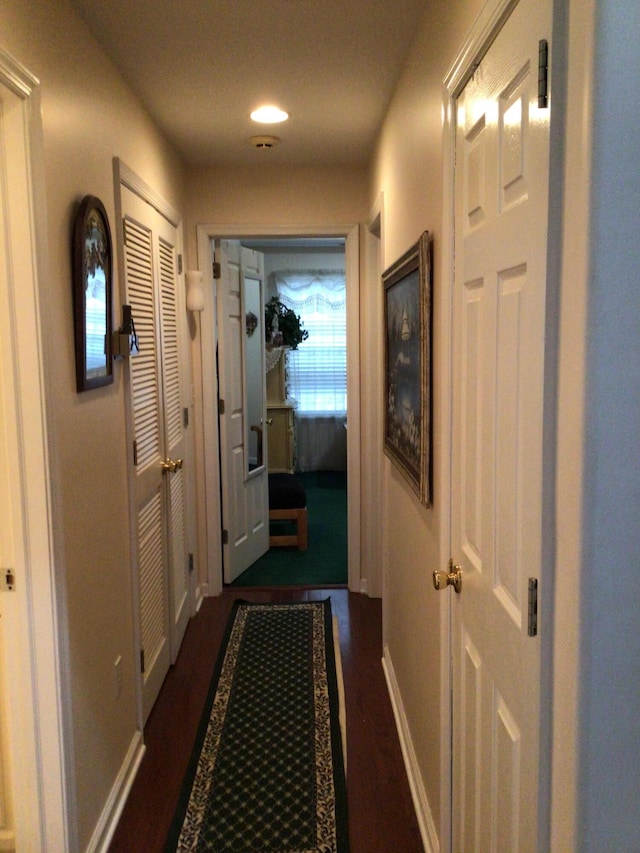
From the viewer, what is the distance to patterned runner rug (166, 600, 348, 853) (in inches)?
80.5

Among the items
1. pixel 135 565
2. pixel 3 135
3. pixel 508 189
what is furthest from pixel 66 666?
pixel 508 189

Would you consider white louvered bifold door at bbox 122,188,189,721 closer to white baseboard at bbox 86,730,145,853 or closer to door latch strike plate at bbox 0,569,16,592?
white baseboard at bbox 86,730,145,853

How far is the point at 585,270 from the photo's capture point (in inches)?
31.3

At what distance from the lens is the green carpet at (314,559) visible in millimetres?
4211

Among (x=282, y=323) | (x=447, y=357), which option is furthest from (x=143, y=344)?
(x=282, y=323)

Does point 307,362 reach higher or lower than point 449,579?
higher

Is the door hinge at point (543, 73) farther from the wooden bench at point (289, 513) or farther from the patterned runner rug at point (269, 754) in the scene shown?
the wooden bench at point (289, 513)

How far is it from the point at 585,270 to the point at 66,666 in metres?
1.60

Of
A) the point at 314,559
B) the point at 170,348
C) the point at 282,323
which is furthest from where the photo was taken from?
the point at 282,323

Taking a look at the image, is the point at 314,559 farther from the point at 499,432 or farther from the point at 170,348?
the point at 499,432

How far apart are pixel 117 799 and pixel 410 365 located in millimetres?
1687

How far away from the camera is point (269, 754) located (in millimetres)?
2430

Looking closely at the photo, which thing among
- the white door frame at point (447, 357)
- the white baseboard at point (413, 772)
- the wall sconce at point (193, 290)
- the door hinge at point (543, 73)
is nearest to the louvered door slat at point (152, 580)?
the white baseboard at point (413, 772)

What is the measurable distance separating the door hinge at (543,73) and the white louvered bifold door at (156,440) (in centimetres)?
181
